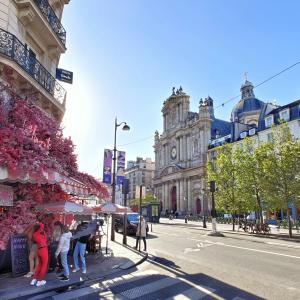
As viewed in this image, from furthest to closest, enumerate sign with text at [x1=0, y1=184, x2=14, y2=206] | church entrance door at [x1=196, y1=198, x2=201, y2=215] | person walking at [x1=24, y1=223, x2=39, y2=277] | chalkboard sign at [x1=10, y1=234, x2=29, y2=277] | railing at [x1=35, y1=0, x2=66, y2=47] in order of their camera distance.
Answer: church entrance door at [x1=196, y1=198, x2=201, y2=215]
railing at [x1=35, y1=0, x2=66, y2=47]
chalkboard sign at [x1=10, y1=234, x2=29, y2=277]
person walking at [x1=24, y1=223, x2=39, y2=277]
sign with text at [x1=0, y1=184, x2=14, y2=206]

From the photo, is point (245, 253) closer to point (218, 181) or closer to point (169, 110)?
point (218, 181)

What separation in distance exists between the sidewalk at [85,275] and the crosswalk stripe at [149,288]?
1.67 m

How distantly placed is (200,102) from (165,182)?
817 inches

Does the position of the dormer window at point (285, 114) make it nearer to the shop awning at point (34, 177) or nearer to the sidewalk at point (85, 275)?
the sidewalk at point (85, 275)

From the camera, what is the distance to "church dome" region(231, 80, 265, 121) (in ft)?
233

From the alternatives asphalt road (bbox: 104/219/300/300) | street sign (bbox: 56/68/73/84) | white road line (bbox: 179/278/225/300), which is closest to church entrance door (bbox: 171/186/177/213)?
asphalt road (bbox: 104/219/300/300)

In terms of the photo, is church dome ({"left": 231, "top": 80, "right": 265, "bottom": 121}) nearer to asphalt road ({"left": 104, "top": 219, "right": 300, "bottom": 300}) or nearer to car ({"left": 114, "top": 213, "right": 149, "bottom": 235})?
Answer: car ({"left": 114, "top": 213, "right": 149, "bottom": 235})

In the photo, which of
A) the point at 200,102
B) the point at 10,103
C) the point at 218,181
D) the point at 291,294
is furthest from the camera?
the point at 200,102

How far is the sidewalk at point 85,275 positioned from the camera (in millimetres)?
7848

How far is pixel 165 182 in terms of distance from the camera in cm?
7494

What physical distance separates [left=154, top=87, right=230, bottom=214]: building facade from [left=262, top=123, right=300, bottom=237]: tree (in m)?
34.0

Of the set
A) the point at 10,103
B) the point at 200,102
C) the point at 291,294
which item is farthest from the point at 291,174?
the point at 200,102

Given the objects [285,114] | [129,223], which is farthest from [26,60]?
[285,114]

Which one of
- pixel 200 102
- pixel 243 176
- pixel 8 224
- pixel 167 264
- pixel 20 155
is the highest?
pixel 200 102
